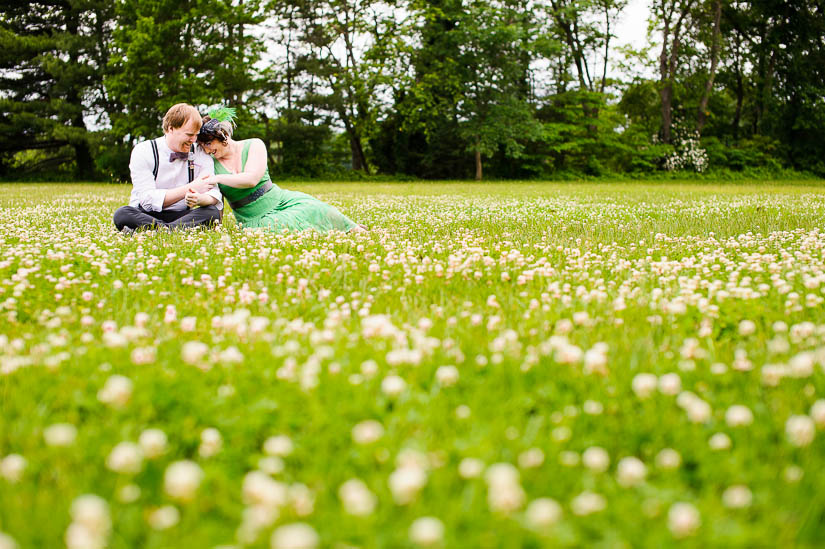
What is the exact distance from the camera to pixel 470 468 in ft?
5.09

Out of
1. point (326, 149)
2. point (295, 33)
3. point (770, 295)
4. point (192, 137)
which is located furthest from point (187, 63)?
point (770, 295)

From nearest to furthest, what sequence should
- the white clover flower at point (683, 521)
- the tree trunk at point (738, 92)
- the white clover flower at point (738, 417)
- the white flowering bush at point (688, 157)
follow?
the white clover flower at point (683, 521) < the white clover flower at point (738, 417) < the white flowering bush at point (688, 157) < the tree trunk at point (738, 92)

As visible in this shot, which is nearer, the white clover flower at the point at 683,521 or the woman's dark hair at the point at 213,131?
the white clover flower at the point at 683,521

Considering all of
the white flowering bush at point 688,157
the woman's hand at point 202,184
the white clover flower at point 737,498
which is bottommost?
the white clover flower at point 737,498

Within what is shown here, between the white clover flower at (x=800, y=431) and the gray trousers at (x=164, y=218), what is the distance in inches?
274

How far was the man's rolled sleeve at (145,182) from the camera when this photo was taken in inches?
285

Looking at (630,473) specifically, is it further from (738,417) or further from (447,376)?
(447,376)

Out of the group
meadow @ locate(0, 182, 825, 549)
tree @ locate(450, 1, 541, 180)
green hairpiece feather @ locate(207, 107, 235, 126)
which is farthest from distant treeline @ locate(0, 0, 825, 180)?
meadow @ locate(0, 182, 825, 549)

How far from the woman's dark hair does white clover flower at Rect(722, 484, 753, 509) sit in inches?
291

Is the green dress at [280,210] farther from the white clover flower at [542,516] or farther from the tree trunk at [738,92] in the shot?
the tree trunk at [738,92]

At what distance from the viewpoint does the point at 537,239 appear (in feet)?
22.1

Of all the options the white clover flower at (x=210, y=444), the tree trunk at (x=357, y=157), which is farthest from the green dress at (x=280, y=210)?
the tree trunk at (x=357, y=157)

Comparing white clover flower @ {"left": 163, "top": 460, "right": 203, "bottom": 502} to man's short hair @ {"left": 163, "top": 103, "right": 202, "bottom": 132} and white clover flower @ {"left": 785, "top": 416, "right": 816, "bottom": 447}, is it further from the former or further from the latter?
man's short hair @ {"left": 163, "top": 103, "right": 202, "bottom": 132}

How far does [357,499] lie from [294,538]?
0.63ft
